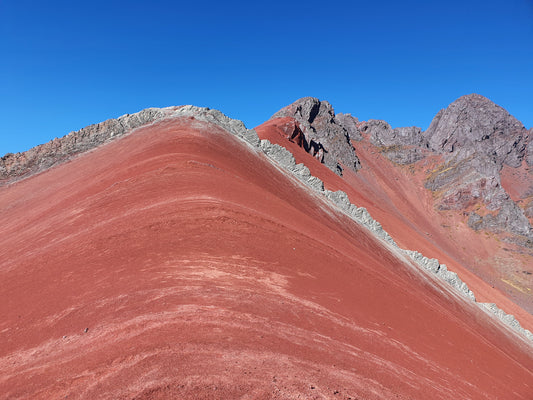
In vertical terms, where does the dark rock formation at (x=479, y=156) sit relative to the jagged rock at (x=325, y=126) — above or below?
above

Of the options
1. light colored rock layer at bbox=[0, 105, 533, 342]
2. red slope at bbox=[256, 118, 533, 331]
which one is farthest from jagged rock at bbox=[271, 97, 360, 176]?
light colored rock layer at bbox=[0, 105, 533, 342]

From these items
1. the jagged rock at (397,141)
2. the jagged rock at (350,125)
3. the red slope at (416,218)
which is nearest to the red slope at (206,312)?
the red slope at (416,218)

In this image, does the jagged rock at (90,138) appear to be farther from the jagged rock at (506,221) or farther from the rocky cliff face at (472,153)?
the rocky cliff face at (472,153)

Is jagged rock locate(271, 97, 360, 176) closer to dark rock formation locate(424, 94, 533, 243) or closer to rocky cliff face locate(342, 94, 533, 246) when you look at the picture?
rocky cliff face locate(342, 94, 533, 246)

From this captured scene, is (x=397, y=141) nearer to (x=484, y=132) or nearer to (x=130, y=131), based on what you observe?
(x=484, y=132)

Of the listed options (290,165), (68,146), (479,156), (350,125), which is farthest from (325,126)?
(68,146)

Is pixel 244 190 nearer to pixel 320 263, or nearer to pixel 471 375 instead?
pixel 320 263

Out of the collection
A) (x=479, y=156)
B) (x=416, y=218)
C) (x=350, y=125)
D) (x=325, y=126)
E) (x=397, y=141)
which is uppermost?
(x=397, y=141)
